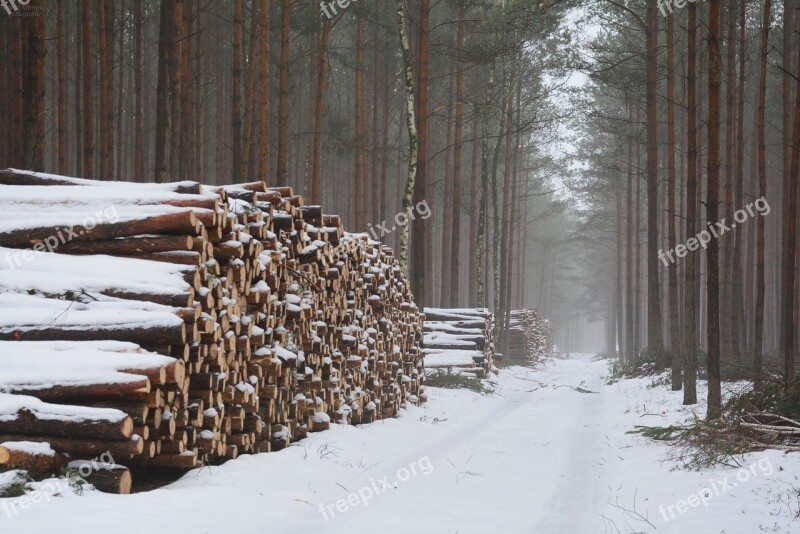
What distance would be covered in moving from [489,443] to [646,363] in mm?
13466

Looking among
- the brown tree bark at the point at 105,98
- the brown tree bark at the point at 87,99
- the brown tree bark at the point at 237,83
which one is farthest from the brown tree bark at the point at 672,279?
the brown tree bark at the point at 105,98

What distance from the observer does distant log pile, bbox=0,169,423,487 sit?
522cm

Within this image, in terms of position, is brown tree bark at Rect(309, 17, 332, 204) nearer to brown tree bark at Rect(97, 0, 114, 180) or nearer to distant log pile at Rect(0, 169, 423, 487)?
brown tree bark at Rect(97, 0, 114, 180)

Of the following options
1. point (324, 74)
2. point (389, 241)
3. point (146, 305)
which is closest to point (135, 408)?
point (146, 305)

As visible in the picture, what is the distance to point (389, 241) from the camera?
1622 inches

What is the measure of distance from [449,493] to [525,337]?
2946 centimetres

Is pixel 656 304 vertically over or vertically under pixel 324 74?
under

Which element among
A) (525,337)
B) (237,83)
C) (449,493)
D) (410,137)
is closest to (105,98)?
(237,83)

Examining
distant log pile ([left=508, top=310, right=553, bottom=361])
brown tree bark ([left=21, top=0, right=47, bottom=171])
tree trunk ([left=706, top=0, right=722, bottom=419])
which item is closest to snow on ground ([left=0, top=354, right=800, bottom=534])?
tree trunk ([left=706, top=0, right=722, bottom=419])

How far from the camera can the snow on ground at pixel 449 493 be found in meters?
5.15

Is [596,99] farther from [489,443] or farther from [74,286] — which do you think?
[74,286]

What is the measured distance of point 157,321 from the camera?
5.81 m

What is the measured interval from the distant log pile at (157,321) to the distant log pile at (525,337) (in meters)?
26.4

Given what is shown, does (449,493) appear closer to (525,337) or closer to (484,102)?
(484,102)
